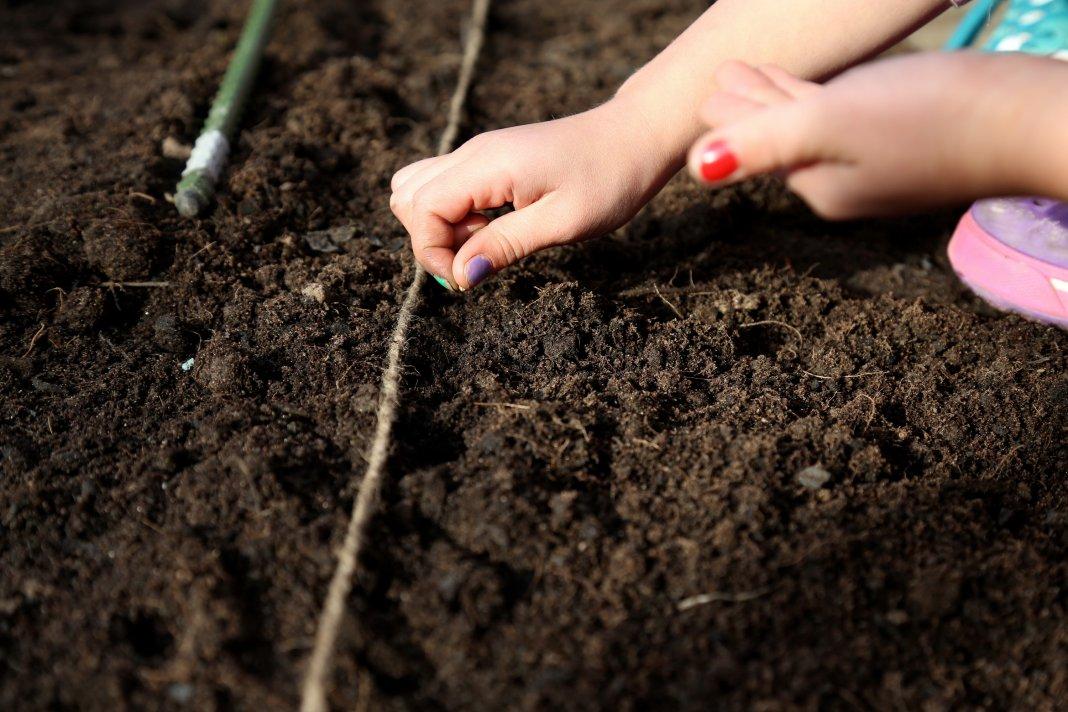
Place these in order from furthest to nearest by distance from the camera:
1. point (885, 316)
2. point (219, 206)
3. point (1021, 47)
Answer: point (1021, 47), point (219, 206), point (885, 316)

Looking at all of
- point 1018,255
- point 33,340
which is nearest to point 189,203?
point 33,340

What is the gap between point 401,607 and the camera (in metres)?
1.18

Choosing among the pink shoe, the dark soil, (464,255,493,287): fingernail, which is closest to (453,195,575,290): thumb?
(464,255,493,287): fingernail

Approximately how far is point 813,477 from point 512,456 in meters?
0.45

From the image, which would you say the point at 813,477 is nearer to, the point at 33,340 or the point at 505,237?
the point at 505,237

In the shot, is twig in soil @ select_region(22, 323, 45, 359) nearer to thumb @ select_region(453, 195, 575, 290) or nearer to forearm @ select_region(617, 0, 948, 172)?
thumb @ select_region(453, 195, 575, 290)

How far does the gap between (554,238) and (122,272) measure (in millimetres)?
829

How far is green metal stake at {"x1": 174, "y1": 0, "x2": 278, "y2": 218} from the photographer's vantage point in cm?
185

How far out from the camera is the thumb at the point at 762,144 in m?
1.06

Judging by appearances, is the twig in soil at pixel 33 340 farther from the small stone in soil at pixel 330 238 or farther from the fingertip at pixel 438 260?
the fingertip at pixel 438 260

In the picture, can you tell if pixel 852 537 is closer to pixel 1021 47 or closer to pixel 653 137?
pixel 653 137

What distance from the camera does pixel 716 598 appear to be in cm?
118

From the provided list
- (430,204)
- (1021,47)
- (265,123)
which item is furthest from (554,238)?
(1021,47)

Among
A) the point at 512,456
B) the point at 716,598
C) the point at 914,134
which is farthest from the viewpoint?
the point at 512,456
